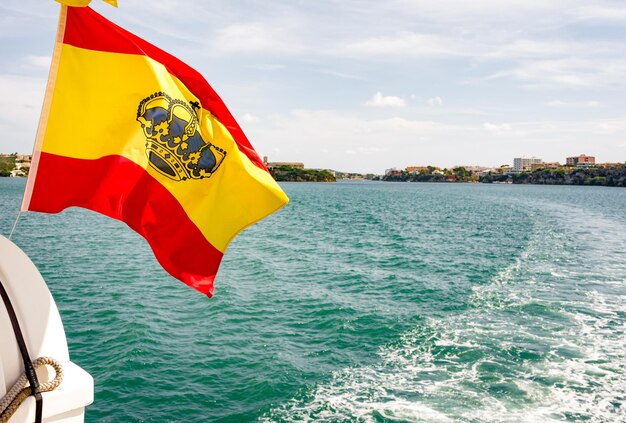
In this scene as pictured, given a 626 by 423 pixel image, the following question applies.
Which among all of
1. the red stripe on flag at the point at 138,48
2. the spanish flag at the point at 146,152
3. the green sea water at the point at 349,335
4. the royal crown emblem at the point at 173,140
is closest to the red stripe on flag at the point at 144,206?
the spanish flag at the point at 146,152

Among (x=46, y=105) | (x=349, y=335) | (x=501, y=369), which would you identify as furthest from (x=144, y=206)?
(x=349, y=335)

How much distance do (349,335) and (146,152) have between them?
41.2 feet

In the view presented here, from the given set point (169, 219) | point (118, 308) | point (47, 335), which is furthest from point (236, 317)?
point (47, 335)

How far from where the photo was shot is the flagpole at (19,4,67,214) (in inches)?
177

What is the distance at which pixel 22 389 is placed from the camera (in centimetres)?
247

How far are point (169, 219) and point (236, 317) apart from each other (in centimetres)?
1352

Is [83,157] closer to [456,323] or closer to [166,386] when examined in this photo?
[166,386]

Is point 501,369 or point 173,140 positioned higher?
point 173,140

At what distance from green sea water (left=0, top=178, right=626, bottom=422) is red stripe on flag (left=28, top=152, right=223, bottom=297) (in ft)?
22.9

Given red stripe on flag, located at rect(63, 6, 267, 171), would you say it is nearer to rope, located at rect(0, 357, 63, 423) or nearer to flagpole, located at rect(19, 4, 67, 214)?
flagpole, located at rect(19, 4, 67, 214)

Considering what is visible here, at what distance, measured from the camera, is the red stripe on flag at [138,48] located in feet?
15.9

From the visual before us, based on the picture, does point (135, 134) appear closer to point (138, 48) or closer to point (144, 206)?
point (144, 206)

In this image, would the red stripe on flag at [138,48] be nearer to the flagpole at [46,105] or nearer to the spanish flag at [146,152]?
the spanish flag at [146,152]

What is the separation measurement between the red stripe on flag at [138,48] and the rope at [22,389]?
10.6 feet
